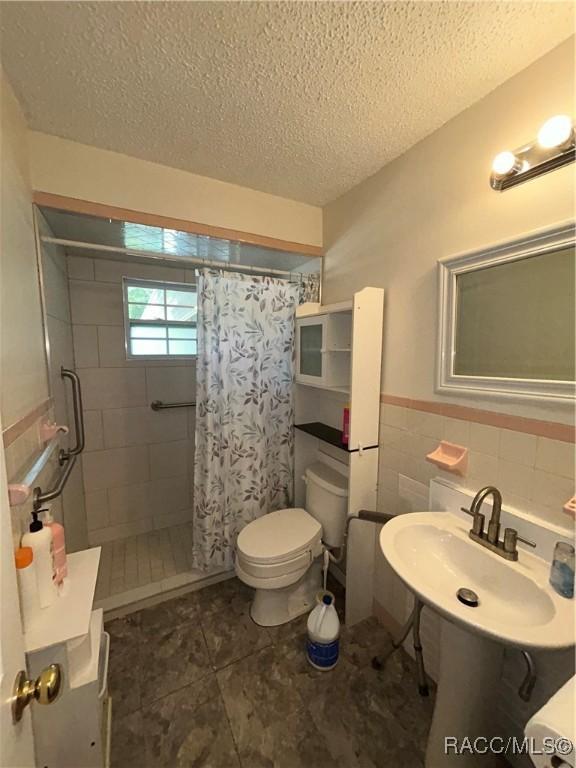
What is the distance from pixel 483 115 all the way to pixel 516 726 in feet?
7.06

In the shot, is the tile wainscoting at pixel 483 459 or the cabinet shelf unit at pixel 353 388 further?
the cabinet shelf unit at pixel 353 388

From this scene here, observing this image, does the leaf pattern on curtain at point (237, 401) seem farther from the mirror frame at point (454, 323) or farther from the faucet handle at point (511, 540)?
the faucet handle at point (511, 540)

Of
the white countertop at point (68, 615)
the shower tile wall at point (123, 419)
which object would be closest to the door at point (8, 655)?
the white countertop at point (68, 615)

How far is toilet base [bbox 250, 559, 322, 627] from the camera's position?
1602 millimetres

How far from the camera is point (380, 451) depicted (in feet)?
5.16

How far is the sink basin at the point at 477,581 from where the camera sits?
74cm

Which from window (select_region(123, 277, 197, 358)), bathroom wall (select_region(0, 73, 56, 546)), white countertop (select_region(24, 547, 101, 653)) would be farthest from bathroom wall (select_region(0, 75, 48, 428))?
window (select_region(123, 277, 197, 358))

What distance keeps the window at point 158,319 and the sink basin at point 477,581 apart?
6.56 ft

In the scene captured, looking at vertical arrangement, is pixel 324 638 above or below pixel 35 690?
below

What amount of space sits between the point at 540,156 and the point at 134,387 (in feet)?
8.02

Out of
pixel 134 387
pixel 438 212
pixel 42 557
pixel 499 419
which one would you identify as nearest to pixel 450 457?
pixel 499 419

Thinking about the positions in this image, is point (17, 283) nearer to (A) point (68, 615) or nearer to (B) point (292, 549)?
(A) point (68, 615)

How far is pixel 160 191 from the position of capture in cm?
149

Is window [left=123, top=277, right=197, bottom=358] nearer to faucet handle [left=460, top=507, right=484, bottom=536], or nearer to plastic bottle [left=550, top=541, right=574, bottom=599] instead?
faucet handle [left=460, top=507, right=484, bottom=536]
